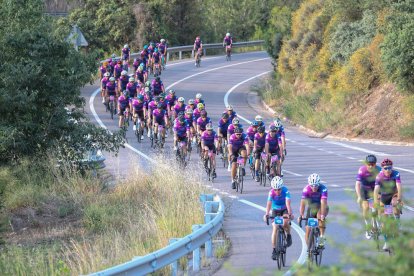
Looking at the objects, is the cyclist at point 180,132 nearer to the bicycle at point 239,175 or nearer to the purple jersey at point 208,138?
the purple jersey at point 208,138

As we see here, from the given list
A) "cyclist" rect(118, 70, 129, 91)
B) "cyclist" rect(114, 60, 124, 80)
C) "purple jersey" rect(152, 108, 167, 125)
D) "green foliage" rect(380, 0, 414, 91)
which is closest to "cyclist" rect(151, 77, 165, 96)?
"cyclist" rect(118, 70, 129, 91)

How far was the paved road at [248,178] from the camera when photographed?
48.1 ft

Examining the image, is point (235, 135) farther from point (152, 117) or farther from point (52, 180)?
point (152, 117)

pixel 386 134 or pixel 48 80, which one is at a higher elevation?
pixel 48 80

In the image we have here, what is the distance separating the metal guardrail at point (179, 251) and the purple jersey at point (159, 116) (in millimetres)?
12865

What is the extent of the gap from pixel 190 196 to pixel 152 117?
40.7ft

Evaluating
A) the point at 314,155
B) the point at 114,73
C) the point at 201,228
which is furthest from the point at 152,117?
the point at 201,228

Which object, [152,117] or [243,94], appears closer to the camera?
[152,117]

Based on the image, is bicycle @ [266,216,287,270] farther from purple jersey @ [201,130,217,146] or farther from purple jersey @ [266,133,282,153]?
purple jersey @ [201,130,217,146]

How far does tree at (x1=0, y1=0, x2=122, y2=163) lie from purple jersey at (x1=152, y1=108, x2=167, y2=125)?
5.98 m

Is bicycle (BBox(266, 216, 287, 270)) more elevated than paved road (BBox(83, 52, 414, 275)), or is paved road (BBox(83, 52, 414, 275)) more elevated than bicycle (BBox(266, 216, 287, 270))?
bicycle (BBox(266, 216, 287, 270))

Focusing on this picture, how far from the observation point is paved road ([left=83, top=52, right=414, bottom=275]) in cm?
1467

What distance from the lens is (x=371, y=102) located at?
106 ft

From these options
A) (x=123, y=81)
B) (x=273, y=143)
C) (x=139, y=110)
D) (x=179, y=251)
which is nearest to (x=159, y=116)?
(x=139, y=110)
